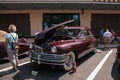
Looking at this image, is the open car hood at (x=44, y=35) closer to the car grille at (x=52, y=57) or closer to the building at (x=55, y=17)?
the car grille at (x=52, y=57)

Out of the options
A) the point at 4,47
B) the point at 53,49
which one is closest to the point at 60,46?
the point at 53,49

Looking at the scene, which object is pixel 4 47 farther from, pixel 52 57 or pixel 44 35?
pixel 52 57

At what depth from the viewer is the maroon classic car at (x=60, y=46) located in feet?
27.6

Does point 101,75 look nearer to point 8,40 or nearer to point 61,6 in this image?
point 8,40

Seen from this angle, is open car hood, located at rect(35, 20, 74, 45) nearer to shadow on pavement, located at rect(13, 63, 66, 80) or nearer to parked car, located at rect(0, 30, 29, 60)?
shadow on pavement, located at rect(13, 63, 66, 80)

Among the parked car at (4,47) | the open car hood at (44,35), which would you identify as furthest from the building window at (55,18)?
the open car hood at (44,35)

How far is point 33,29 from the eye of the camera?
1869 cm

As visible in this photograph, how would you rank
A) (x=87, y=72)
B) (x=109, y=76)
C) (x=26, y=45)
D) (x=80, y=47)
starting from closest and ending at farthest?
(x=109, y=76) < (x=87, y=72) < (x=80, y=47) < (x=26, y=45)

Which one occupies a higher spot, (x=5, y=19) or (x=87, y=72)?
(x=5, y=19)

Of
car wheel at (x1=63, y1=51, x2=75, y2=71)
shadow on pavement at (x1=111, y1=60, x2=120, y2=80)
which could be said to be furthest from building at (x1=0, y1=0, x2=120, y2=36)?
car wheel at (x1=63, y1=51, x2=75, y2=71)

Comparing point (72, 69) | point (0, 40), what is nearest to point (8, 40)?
point (0, 40)

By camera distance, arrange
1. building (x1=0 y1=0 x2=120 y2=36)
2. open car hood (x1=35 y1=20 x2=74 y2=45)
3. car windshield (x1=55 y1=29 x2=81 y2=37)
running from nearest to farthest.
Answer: open car hood (x1=35 y1=20 x2=74 y2=45), car windshield (x1=55 y1=29 x2=81 y2=37), building (x1=0 y1=0 x2=120 y2=36)

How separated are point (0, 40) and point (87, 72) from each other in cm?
409

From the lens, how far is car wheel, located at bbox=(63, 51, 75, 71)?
28.0 feet
